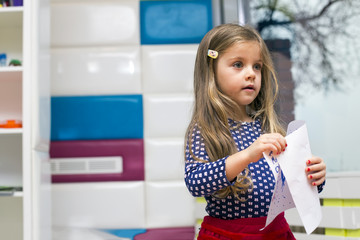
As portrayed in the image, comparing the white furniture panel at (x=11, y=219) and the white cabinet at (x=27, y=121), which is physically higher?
the white cabinet at (x=27, y=121)

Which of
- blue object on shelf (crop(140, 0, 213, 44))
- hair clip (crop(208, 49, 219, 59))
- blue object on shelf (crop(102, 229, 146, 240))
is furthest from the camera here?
blue object on shelf (crop(140, 0, 213, 44))

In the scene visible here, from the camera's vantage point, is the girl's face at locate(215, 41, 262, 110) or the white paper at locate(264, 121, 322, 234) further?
the girl's face at locate(215, 41, 262, 110)

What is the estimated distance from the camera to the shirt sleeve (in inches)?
33.9

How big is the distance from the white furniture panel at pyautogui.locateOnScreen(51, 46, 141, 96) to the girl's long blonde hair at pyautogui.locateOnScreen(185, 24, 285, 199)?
118 centimetres

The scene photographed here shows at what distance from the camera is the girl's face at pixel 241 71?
1.01 meters

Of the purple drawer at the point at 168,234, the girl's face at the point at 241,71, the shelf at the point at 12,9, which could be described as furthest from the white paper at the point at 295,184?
the shelf at the point at 12,9

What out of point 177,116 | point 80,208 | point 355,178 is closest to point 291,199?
point 355,178

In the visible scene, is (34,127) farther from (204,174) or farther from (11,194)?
(204,174)

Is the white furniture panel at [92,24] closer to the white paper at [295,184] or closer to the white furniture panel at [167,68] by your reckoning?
the white furniture panel at [167,68]

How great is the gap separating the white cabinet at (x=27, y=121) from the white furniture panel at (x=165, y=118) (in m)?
0.52

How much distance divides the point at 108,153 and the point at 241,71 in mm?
1322

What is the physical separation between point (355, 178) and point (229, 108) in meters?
0.88

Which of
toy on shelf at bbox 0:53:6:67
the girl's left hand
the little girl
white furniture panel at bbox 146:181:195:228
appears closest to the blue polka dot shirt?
the little girl

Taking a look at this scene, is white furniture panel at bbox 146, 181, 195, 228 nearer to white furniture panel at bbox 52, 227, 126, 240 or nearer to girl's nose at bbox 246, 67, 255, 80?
white furniture panel at bbox 52, 227, 126, 240
